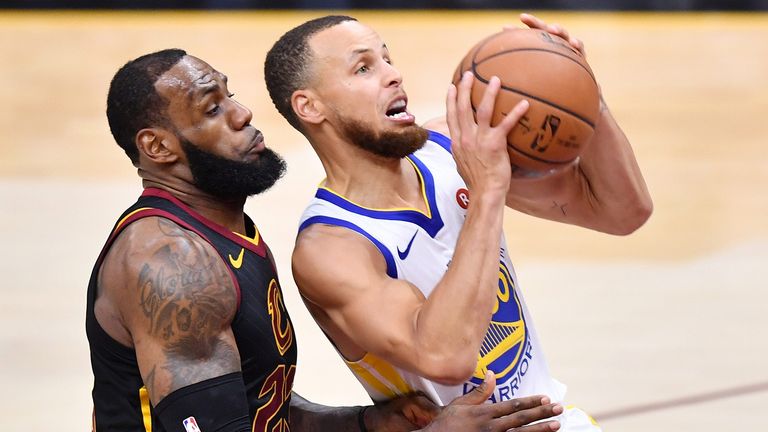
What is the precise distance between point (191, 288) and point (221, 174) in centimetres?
41

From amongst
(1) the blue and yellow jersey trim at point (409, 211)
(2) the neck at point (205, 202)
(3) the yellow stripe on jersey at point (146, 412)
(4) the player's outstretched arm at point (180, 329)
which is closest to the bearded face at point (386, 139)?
(1) the blue and yellow jersey trim at point (409, 211)

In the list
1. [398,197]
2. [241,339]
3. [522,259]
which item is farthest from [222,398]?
[522,259]

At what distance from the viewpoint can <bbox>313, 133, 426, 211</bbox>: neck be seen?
3654 millimetres

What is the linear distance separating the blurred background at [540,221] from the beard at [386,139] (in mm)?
2450

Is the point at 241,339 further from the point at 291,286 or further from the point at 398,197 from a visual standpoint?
the point at 291,286

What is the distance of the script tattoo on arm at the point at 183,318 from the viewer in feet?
10.4

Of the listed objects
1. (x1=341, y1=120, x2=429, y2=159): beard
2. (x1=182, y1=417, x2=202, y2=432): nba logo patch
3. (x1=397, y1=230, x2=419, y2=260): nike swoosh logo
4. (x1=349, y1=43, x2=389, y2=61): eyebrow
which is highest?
(x1=349, y1=43, x2=389, y2=61): eyebrow

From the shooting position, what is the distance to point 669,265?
24.3 feet

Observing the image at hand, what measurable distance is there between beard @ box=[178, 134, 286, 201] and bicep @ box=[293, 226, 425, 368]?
0.23 metres

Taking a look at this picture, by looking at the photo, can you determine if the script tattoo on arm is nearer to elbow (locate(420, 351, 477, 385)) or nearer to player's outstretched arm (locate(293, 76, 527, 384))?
player's outstretched arm (locate(293, 76, 527, 384))

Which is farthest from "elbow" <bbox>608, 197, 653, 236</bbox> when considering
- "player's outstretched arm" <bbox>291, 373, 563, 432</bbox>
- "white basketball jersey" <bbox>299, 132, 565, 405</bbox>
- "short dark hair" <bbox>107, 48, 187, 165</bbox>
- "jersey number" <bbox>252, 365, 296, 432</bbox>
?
"short dark hair" <bbox>107, 48, 187, 165</bbox>

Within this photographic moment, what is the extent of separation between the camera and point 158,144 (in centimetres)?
344

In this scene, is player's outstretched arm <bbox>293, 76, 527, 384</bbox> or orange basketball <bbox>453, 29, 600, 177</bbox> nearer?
player's outstretched arm <bbox>293, 76, 527, 384</bbox>

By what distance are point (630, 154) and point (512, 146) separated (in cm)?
76
